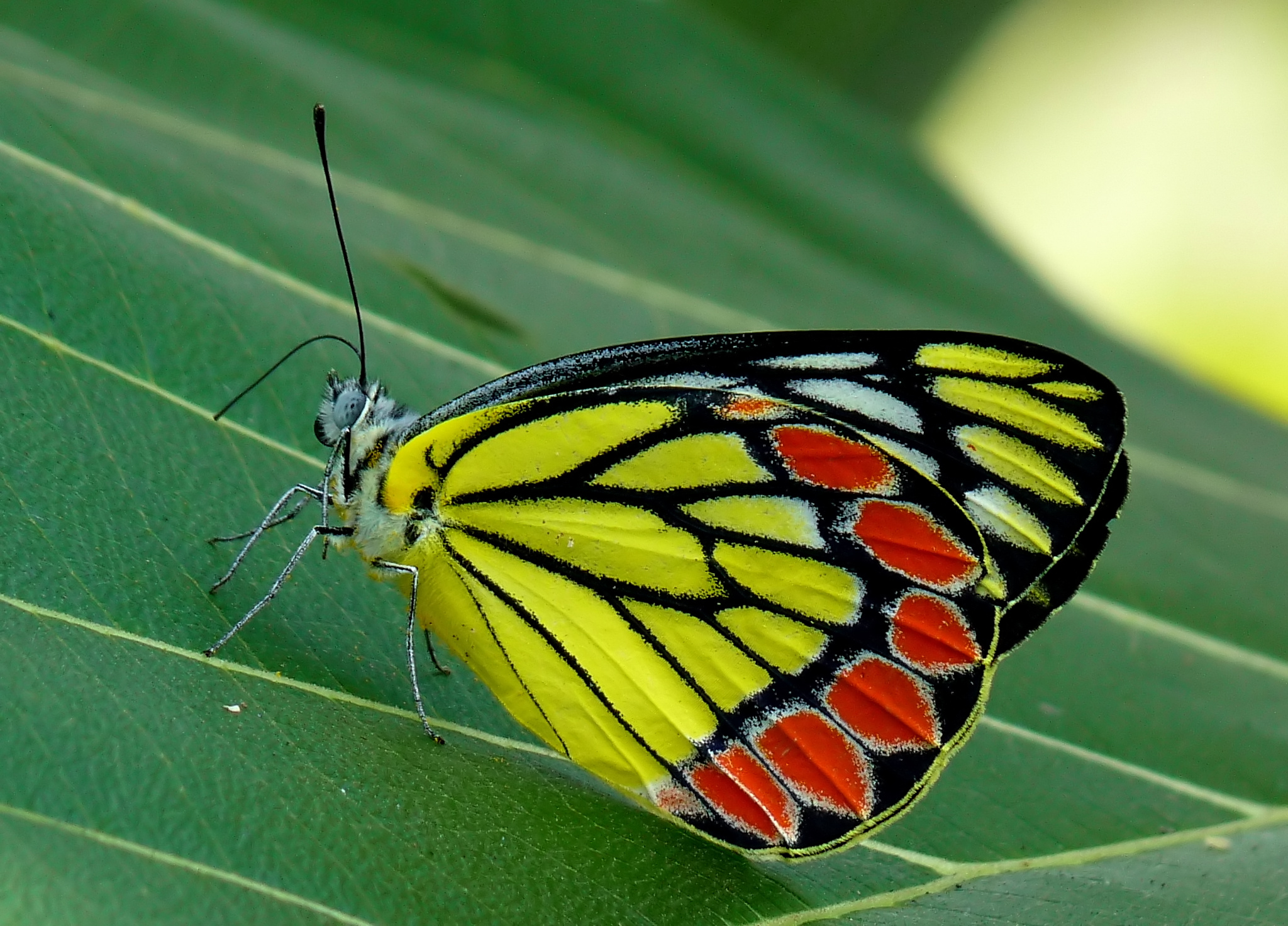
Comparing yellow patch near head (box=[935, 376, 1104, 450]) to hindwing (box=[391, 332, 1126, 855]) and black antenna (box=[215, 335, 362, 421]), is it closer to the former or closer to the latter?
hindwing (box=[391, 332, 1126, 855])

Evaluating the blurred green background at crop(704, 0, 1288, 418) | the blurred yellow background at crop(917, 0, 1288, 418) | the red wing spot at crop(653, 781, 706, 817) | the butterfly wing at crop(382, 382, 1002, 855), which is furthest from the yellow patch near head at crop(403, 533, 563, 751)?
the blurred yellow background at crop(917, 0, 1288, 418)

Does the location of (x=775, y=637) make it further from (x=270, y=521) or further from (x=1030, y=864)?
(x=270, y=521)

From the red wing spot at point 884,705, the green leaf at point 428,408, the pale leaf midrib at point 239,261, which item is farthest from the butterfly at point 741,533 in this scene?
the pale leaf midrib at point 239,261

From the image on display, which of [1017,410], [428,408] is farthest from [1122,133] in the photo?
[1017,410]

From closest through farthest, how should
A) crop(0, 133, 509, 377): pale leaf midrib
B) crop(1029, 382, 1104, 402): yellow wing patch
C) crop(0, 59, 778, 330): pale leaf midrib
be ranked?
crop(1029, 382, 1104, 402): yellow wing patch < crop(0, 133, 509, 377): pale leaf midrib < crop(0, 59, 778, 330): pale leaf midrib

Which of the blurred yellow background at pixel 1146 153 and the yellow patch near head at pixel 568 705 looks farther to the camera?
the blurred yellow background at pixel 1146 153

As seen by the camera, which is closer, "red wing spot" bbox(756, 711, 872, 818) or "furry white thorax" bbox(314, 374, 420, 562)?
"red wing spot" bbox(756, 711, 872, 818)

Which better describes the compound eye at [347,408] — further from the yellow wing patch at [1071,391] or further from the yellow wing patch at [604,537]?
the yellow wing patch at [1071,391]
